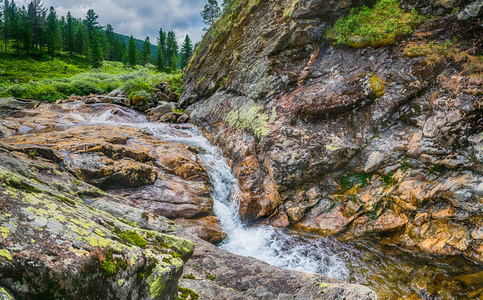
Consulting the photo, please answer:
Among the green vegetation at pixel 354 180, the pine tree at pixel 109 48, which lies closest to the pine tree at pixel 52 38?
the pine tree at pixel 109 48

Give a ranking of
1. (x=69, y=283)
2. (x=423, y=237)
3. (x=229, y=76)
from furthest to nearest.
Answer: (x=229, y=76) → (x=423, y=237) → (x=69, y=283)

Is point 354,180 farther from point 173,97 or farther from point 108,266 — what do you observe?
point 173,97

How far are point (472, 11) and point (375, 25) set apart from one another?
386cm

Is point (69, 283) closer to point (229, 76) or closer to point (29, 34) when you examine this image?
point (229, 76)

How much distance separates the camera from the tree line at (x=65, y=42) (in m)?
70.8

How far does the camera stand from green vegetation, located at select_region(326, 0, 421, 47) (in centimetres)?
1186

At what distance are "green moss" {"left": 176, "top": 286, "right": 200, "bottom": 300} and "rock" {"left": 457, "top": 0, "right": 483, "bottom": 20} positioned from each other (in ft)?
48.2

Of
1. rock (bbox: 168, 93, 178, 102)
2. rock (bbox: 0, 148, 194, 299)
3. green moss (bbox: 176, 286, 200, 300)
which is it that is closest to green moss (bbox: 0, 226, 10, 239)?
rock (bbox: 0, 148, 194, 299)

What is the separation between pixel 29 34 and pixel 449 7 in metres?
99.8

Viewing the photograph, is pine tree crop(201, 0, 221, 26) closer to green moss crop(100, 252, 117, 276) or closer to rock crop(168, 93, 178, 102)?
rock crop(168, 93, 178, 102)

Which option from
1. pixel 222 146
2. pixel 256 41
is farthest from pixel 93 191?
pixel 256 41

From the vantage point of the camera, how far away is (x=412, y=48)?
11.1 metres

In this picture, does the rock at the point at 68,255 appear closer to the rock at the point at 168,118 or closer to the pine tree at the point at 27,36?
the rock at the point at 168,118

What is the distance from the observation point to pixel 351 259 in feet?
28.3
